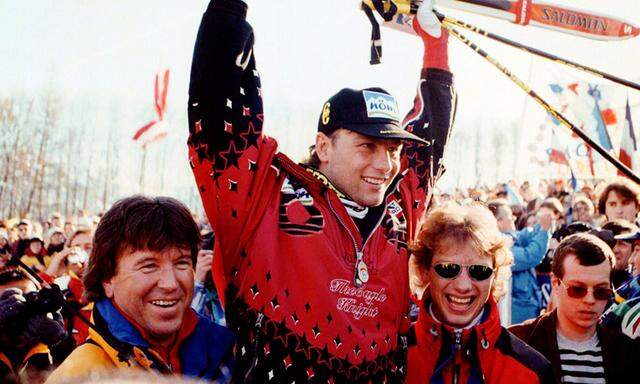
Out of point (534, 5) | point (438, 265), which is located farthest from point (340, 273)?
point (534, 5)

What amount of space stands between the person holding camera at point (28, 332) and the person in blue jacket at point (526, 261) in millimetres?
4590

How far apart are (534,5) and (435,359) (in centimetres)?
195

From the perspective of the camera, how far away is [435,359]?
292 cm

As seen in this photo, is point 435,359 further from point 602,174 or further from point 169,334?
point 602,174

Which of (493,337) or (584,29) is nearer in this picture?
(493,337)

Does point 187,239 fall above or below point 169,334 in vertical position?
above

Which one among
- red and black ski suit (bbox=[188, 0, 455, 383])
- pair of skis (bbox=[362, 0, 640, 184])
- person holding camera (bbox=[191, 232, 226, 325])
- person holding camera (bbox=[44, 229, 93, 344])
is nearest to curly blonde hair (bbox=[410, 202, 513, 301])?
red and black ski suit (bbox=[188, 0, 455, 383])

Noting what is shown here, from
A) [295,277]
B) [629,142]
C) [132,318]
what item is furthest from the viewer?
[629,142]

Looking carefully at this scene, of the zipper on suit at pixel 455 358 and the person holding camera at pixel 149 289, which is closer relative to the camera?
the person holding camera at pixel 149 289

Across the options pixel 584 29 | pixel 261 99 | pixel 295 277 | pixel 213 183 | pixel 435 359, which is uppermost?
pixel 584 29

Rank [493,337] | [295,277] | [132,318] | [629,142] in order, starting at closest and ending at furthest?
[132,318]
[295,277]
[493,337]
[629,142]

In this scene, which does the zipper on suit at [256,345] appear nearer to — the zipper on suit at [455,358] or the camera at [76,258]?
the zipper on suit at [455,358]

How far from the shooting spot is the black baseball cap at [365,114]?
2715 millimetres

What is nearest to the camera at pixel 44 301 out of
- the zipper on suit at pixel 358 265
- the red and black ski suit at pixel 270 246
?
the red and black ski suit at pixel 270 246
